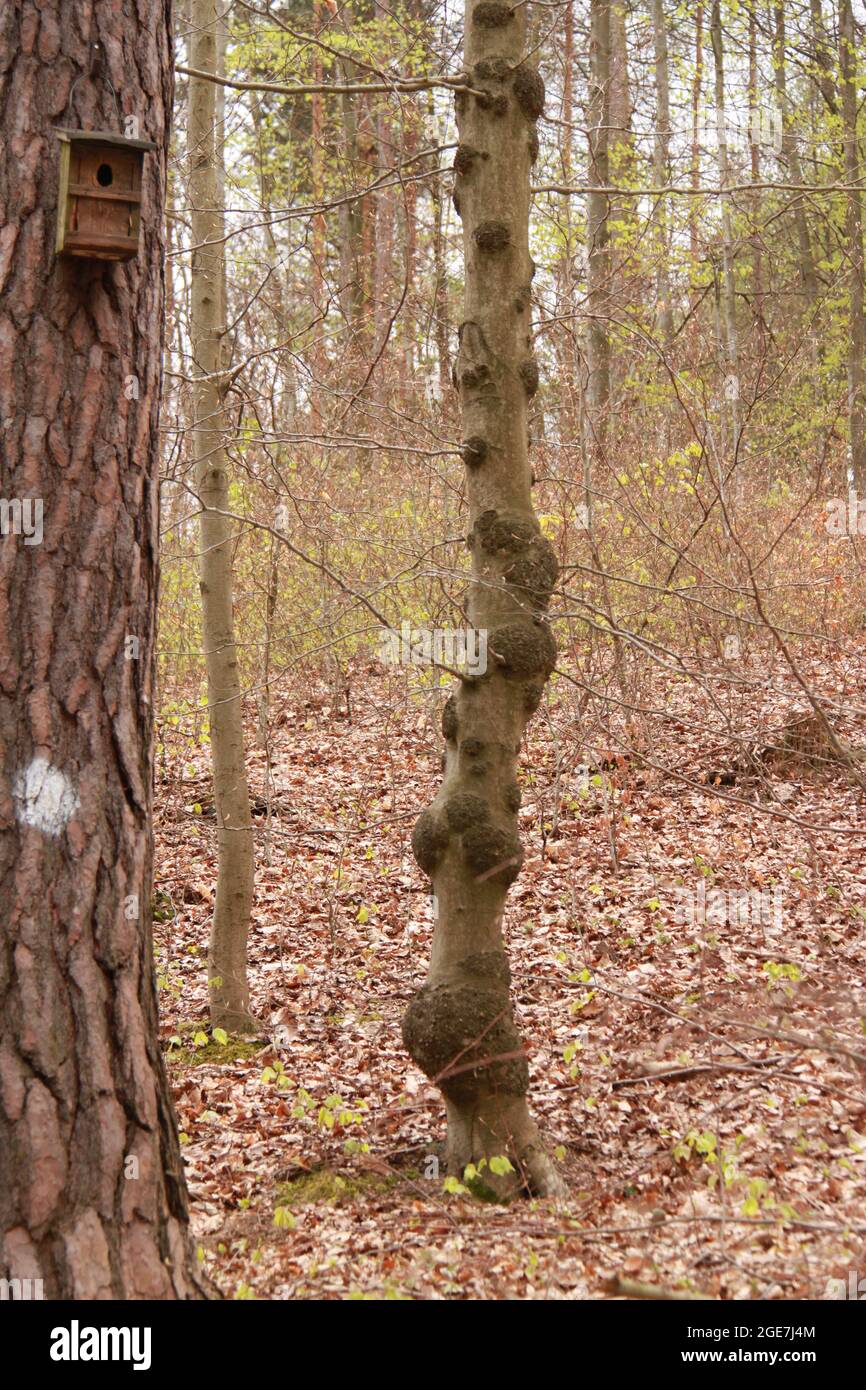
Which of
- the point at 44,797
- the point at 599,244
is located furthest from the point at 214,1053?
the point at 599,244

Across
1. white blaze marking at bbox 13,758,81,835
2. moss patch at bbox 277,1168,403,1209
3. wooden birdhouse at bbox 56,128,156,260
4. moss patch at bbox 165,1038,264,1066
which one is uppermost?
wooden birdhouse at bbox 56,128,156,260

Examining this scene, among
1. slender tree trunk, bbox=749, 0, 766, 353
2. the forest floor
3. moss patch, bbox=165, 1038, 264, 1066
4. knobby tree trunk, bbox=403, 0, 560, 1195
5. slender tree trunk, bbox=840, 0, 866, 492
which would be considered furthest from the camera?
slender tree trunk, bbox=840, 0, 866, 492

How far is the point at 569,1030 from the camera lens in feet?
18.0

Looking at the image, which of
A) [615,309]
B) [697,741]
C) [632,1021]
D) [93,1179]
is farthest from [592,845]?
[93,1179]

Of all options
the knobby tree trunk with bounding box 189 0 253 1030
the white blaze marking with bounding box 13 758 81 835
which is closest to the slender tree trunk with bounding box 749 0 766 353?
the knobby tree trunk with bounding box 189 0 253 1030

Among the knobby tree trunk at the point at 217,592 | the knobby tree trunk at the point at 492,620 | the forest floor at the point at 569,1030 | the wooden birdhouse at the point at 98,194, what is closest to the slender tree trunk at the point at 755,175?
the knobby tree trunk at the point at 492,620

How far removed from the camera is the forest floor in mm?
3436

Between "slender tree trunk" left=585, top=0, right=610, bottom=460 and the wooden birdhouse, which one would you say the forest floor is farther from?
the wooden birdhouse

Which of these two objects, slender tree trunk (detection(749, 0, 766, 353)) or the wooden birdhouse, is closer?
the wooden birdhouse

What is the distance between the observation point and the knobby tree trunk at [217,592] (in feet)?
18.3

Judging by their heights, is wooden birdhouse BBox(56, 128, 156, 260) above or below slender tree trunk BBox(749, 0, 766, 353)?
below

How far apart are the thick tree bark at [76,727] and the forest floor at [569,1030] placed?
3.12 feet

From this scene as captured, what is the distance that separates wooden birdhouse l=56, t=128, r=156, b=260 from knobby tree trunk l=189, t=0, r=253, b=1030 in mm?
2750
